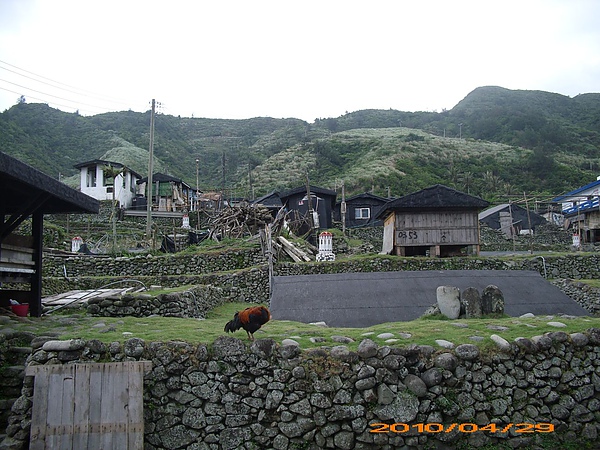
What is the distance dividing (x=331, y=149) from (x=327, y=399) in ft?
251

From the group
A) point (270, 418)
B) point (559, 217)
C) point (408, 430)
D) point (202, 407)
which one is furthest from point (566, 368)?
point (559, 217)

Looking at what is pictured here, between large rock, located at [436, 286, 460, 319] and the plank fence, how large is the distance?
6375mm

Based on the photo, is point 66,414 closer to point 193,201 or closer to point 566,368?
point 566,368

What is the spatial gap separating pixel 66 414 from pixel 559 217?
55.4 meters

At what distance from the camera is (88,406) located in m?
6.46

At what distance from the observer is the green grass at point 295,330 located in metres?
7.31

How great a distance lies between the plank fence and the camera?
6312 millimetres

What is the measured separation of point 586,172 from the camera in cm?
6994

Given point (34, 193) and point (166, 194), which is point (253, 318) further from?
point (166, 194)

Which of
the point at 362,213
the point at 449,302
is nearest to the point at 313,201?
the point at 362,213

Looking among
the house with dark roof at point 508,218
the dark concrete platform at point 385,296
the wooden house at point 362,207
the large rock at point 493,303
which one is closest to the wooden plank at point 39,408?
the dark concrete platform at point 385,296

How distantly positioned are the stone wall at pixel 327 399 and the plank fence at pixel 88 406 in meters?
0.16

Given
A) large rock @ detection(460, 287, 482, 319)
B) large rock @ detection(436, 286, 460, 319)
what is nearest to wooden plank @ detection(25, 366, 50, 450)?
large rock @ detection(436, 286, 460, 319)
